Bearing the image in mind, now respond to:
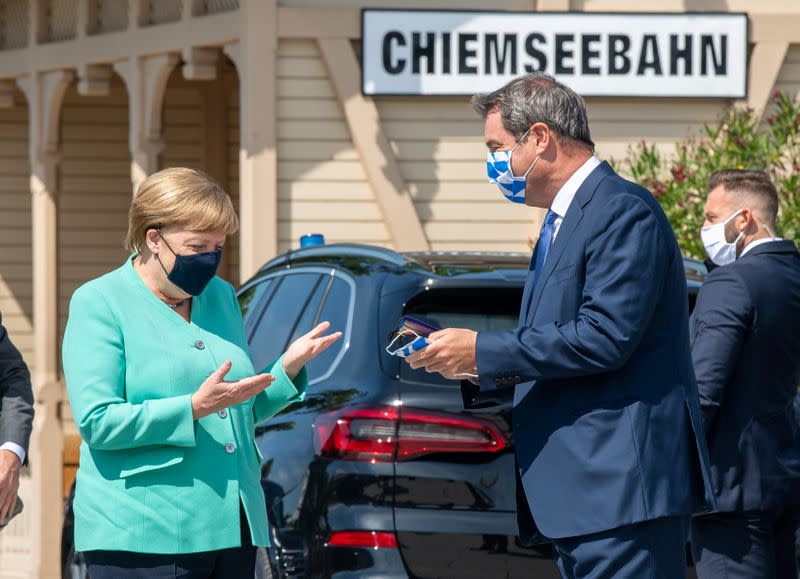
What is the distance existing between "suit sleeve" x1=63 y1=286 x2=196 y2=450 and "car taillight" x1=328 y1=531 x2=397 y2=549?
45.2 inches

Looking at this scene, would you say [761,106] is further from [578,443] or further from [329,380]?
[578,443]

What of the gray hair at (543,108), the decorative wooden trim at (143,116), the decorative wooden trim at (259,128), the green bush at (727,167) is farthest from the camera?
the decorative wooden trim at (143,116)

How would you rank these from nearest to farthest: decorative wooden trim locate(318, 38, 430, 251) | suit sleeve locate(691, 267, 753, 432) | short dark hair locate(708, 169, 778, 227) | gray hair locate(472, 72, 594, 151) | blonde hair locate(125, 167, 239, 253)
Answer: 1. gray hair locate(472, 72, 594, 151)
2. blonde hair locate(125, 167, 239, 253)
3. suit sleeve locate(691, 267, 753, 432)
4. short dark hair locate(708, 169, 778, 227)
5. decorative wooden trim locate(318, 38, 430, 251)

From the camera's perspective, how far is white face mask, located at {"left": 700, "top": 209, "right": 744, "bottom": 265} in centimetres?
512

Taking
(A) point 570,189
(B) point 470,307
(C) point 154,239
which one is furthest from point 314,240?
(A) point 570,189

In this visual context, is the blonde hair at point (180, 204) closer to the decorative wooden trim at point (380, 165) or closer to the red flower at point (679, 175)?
the red flower at point (679, 175)

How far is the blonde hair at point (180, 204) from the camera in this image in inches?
157

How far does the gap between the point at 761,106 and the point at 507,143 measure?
8.09 meters

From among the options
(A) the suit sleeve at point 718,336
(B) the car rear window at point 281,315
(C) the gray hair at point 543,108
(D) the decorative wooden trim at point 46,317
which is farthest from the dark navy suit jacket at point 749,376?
(D) the decorative wooden trim at point 46,317

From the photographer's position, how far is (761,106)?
11.6 meters

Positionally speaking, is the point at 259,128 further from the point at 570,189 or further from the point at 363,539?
the point at 570,189

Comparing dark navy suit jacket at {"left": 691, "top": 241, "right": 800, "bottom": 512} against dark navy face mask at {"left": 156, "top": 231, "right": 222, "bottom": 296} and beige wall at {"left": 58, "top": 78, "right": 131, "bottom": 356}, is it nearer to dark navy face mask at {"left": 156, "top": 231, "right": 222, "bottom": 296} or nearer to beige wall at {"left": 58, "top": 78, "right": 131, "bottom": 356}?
dark navy face mask at {"left": 156, "top": 231, "right": 222, "bottom": 296}

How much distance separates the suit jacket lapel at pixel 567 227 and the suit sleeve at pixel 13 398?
5.11 feet

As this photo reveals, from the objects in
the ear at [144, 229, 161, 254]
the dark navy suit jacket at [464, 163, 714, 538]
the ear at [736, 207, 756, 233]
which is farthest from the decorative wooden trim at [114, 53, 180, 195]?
the dark navy suit jacket at [464, 163, 714, 538]
